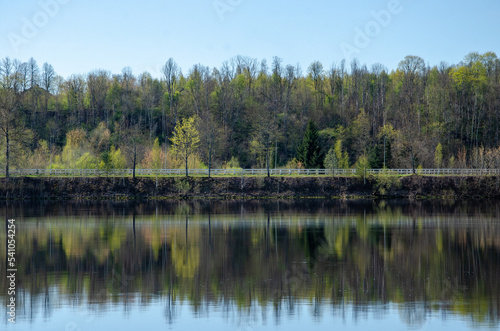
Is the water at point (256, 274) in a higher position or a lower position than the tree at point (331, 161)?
lower

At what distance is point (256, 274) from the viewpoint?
2606 centimetres

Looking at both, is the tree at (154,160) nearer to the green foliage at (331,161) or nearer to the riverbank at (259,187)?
the riverbank at (259,187)

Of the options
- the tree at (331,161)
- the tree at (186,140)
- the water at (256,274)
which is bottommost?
the water at (256,274)

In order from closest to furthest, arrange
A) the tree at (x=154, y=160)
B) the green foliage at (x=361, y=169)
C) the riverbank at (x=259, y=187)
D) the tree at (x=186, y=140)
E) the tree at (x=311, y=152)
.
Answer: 1. the riverbank at (x=259, y=187)
2. the green foliage at (x=361, y=169)
3. the tree at (x=186, y=140)
4. the tree at (x=154, y=160)
5. the tree at (x=311, y=152)

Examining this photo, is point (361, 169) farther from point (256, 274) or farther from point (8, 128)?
point (256, 274)

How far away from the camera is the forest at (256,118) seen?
8312 cm

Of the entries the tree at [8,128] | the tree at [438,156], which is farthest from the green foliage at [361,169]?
the tree at [8,128]

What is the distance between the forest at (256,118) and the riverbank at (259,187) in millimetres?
3621

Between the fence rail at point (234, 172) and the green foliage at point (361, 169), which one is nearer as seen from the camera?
the green foliage at point (361, 169)

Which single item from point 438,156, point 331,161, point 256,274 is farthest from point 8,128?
point 438,156

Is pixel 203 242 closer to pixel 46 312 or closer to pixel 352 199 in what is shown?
pixel 46 312

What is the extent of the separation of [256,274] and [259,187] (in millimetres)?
50746

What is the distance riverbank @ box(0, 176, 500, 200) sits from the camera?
246 ft

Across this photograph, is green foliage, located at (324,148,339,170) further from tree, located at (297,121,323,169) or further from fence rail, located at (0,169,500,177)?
tree, located at (297,121,323,169)
